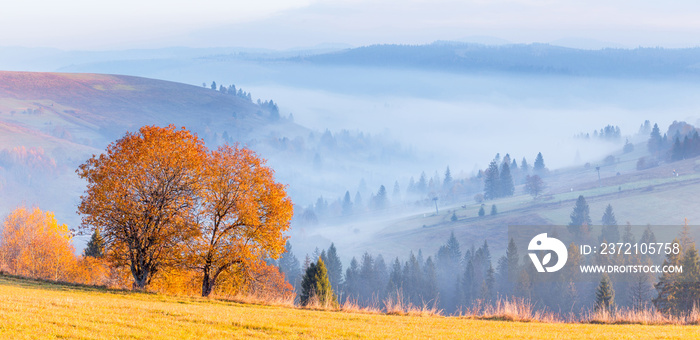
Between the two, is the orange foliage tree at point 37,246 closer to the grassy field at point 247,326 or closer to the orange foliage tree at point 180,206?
the orange foliage tree at point 180,206

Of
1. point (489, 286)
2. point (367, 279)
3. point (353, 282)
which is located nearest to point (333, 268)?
point (353, 282)

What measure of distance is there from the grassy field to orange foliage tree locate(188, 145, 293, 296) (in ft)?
57.7

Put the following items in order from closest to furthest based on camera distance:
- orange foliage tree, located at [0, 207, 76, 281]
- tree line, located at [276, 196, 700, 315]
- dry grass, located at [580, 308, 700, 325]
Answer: dry grass, located at [580, 308, 700, 325], orange foliage tree, located at [0, 207, 76, 281], tree line, located at [276, 196, 700, 315]

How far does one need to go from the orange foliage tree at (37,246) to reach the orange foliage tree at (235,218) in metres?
42.3

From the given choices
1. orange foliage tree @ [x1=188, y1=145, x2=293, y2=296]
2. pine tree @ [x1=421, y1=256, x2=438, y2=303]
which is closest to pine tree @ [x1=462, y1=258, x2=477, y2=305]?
pine tree @ [x1=421, y1=256, x2=438, y2=303]

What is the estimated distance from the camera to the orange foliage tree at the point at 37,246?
257 ft

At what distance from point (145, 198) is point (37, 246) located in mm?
51061

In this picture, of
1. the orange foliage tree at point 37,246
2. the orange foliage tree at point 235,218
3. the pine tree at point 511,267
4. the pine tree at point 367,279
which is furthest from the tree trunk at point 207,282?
the pine tree at point 511,267

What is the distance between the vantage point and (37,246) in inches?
3236

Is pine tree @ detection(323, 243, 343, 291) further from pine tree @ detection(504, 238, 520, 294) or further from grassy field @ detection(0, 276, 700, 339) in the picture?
grassy field @ detection(0, 276, 700, 339)

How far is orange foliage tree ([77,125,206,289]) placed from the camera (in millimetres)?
39469

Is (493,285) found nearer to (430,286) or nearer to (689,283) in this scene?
(430,286)

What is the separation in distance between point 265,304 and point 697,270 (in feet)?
243

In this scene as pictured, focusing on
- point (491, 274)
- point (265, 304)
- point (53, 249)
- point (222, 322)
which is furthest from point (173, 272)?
point (491, 274)
